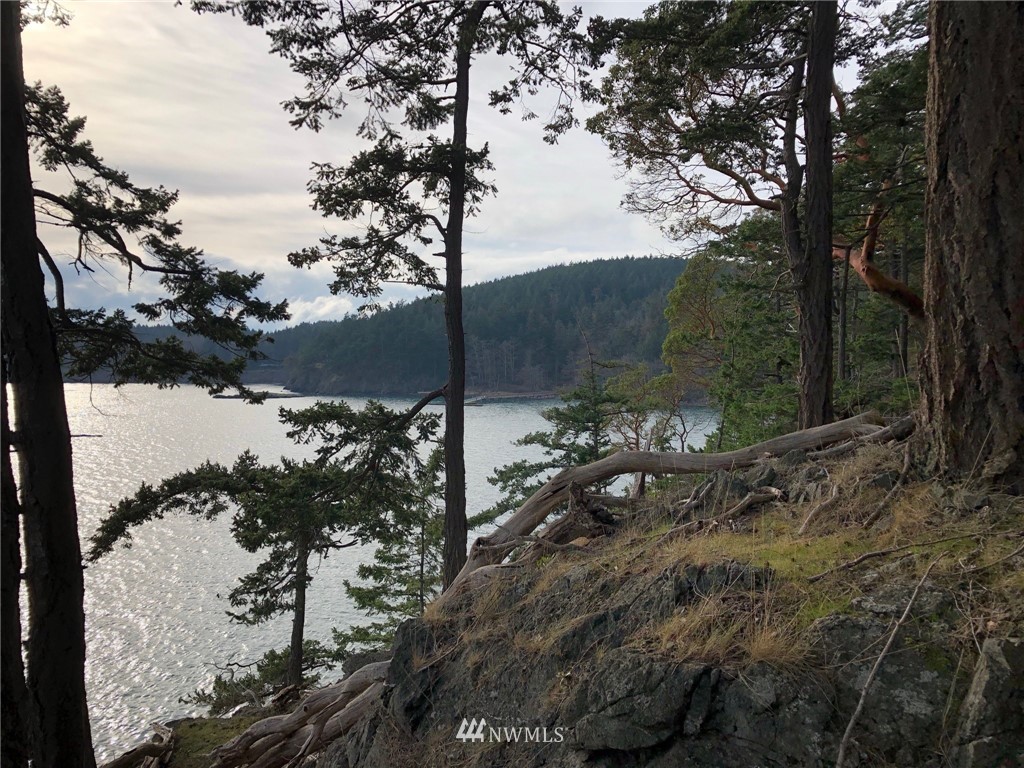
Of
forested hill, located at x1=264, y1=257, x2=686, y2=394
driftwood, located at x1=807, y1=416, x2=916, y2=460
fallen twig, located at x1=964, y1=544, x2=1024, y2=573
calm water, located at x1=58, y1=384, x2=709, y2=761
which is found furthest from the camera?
forested hill, located at x1=264, y1=257, x2=686, y2=394

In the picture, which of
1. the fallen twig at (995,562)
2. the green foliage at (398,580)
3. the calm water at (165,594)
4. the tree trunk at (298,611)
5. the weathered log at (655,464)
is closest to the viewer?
the fallen twig at (995,562)

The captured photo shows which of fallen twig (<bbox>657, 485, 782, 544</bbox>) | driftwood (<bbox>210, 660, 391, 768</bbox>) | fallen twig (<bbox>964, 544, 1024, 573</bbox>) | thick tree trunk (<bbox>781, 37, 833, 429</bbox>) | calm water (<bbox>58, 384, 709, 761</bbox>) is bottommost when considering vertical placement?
calm water (<bbox>58, 384, 709, 761</bbox>)

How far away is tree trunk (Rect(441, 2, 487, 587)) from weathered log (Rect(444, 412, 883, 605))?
4011mm

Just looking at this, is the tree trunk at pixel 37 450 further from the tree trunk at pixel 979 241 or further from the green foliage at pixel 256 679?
the tree trunk at pixel 979 241

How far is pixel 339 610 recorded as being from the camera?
2097cm

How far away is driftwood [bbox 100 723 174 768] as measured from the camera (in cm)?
633

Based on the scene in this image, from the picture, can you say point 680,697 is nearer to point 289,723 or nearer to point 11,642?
point 289,723

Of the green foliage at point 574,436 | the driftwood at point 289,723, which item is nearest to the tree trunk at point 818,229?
the driftwood at point 289,723

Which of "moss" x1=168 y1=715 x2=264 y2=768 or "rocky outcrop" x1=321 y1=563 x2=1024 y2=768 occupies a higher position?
"rocky outcrop" x1=321 y1=563 x2=1024 y2=768

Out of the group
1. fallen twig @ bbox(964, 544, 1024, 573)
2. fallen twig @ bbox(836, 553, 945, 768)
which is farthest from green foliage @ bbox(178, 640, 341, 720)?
fallen twig @ bbox(964, 544, 1024, 573)

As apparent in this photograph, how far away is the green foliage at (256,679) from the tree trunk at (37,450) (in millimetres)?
6318

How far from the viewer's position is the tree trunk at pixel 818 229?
7570 millimetres

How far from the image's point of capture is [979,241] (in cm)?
361

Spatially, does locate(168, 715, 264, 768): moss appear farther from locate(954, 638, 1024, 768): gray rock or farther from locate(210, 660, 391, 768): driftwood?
locate(954, 638, 1024, 768): gray rock
